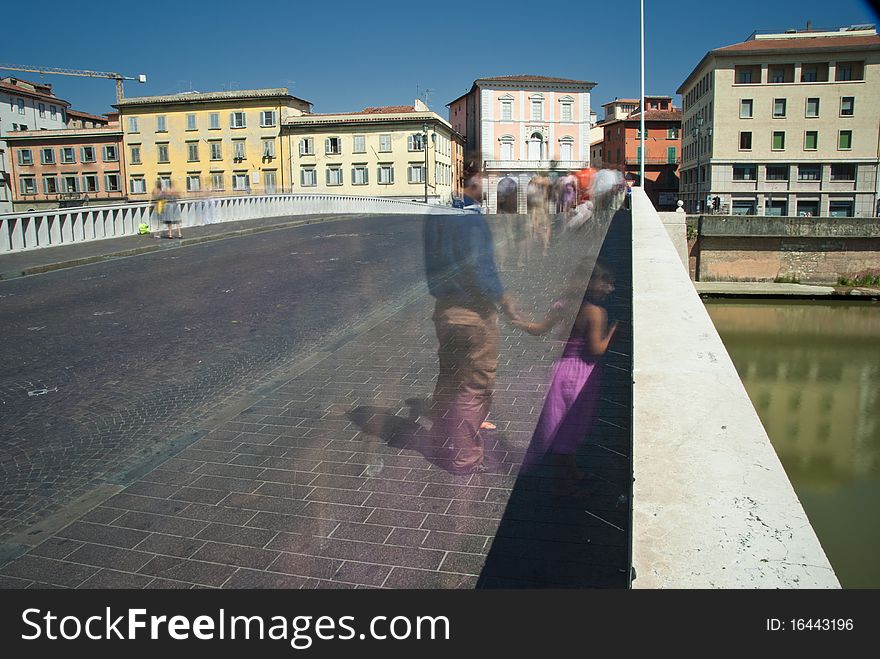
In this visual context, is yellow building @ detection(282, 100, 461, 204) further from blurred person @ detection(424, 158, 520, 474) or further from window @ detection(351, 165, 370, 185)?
blurred person @ detection(424, 158, 520, 474)

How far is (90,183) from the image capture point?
60.2m

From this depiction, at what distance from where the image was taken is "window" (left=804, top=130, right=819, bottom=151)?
166 ft

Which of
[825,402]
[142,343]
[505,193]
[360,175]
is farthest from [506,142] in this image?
[360,175]

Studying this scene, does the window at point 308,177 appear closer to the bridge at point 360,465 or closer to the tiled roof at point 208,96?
the tiled roof at point 208,96

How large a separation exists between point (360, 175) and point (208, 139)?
13.2 meters

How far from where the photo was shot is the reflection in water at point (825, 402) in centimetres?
1250

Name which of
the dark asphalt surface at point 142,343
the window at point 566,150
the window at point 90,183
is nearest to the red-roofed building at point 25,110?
Result: the window at point 90,183

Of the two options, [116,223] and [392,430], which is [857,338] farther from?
[392,430]

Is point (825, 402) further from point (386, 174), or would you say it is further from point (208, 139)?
point (208, 139)

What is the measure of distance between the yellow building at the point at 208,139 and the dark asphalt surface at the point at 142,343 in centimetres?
4335

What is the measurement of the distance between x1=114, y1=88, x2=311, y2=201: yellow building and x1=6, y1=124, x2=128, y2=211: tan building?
1359 millimetres

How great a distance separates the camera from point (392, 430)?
507cm

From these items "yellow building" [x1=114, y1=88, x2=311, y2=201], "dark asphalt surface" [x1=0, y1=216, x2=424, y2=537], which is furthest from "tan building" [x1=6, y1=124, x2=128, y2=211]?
"dark asphalt surface" [x1=0, y1=216, x2=424, y2=537]
